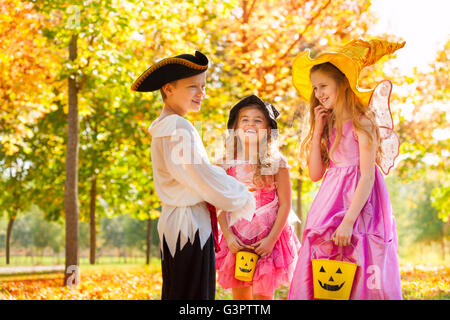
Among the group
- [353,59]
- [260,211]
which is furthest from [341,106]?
[260,211]

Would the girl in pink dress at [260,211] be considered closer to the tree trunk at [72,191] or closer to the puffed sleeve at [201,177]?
the puffed sleeve at [201,177]

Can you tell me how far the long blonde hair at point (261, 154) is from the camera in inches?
142

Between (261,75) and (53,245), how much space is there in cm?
3806

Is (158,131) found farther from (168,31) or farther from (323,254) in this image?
(168,31)

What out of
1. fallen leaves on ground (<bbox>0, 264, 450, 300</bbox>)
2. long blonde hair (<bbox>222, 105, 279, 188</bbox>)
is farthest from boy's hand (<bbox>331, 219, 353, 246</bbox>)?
fallen leaves on ground (<bbox>0, 264, 450, 300</bbox>)

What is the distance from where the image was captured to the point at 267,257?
3455 mm

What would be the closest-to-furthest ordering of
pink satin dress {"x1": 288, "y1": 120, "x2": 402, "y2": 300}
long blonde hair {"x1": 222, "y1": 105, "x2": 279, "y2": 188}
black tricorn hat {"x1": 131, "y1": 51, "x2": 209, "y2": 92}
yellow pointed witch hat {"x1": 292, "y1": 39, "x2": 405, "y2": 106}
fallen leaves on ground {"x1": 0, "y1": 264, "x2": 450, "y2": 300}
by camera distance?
black tricorn hat {"x1": 131, "y1": 51, "x2": 209, "y2": 92}, pink satin dress {"x1": 288, "y1": 120, "x2": 402, "y2": 300}, yellow pointed witch hat {"x1": 292, "y1": 39, "x2": 405, "y2": 106}, long blonde hair {"x1": 222, "y1": 105, "x2": 279, "y2": 188}, fallen leaves on ground {"x1": 0, "y1": 264, "x2": 450, "y2": 300}

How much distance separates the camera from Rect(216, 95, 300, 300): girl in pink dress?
3.45 meters

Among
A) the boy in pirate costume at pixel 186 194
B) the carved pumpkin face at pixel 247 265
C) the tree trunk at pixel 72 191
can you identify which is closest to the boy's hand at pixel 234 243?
the carved pumpkin face at pixel 247 265

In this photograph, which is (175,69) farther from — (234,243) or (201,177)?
(234,243)

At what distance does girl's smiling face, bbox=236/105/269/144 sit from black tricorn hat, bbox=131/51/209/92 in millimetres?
929

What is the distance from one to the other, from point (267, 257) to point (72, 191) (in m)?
5.84

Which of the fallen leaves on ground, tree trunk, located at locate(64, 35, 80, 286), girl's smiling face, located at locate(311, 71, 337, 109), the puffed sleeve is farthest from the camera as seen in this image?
tree trunk, located at locate(64, 35, 80, 286)

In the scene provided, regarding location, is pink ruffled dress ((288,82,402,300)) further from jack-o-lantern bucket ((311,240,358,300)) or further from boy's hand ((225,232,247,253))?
boy's hand ((225,232,247,253))
